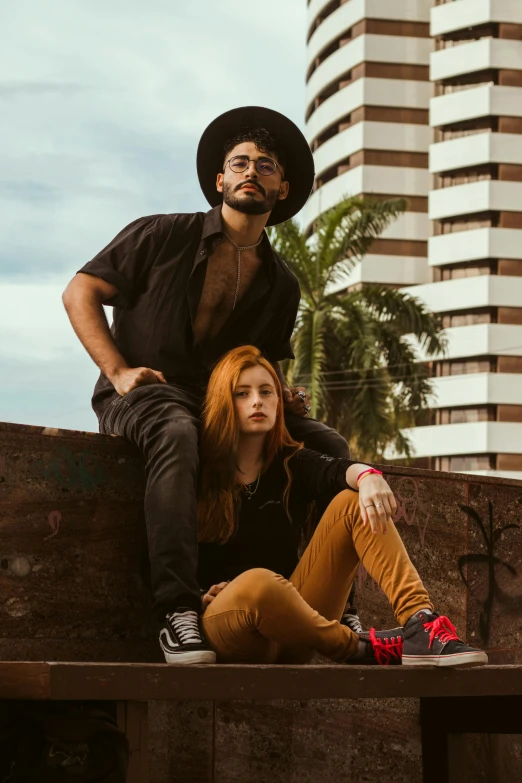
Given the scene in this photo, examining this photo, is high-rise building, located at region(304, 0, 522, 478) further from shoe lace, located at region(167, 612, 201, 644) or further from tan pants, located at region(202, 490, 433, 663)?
shoe lace, located at region(167, 612, 201, 644)

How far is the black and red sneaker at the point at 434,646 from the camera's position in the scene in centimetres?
393

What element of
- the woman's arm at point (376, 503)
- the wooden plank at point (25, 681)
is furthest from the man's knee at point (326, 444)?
the wooden plank at point (25, 681)

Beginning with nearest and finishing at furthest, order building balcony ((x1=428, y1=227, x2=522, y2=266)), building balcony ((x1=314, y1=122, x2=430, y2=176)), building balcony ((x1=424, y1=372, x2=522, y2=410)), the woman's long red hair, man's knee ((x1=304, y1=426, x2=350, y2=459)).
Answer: the woman's long red hair
man's knee ((x1=304, y1=426, x2=350, y2=459))
building balcony ((x1=424, y1=372, x2=522, y2=410))
building balcony ((x1=428, y1=227, x2=522, y2=266))
building balcony ((x1=314, y1=122, x2=430, y2=176))

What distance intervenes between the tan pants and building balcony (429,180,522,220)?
60.9 metres

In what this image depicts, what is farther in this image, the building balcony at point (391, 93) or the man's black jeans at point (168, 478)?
the building balcony at point (391, 93)

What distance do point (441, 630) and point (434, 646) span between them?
6 cm

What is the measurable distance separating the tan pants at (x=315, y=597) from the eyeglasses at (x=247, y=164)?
1.54m

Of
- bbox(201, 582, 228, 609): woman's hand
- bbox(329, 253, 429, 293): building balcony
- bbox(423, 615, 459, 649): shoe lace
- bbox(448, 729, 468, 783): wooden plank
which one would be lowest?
bbox(448, 729, 468, 783): wooden plank

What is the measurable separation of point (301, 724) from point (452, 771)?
3.14ft

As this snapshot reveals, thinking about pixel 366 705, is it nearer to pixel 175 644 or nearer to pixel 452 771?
pixel 452 771

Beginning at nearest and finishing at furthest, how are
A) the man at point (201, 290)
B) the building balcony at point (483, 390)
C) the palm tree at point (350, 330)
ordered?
the man at point (201, 290)
the palm tree at point (350, 330)
the building balcony at point (483, 390)

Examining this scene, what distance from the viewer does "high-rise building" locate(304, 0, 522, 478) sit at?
207ft

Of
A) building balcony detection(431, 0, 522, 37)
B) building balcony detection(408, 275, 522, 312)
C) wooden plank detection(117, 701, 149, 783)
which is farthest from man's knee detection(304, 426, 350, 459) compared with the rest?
building balcony detection(431, 0, 522, 37)

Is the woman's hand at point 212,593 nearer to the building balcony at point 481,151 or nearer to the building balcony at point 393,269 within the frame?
the building balcony at point 481,151
